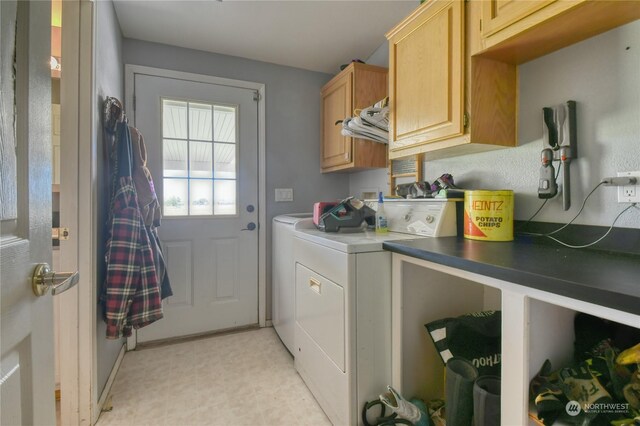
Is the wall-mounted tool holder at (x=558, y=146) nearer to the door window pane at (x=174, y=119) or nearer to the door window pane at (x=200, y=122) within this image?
the door window pane at (x=200, y=122)

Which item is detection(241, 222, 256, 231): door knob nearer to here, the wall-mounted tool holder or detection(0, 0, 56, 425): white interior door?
detection(0, 0, 56, 425): white interior door

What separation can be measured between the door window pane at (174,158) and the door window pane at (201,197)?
121 mm

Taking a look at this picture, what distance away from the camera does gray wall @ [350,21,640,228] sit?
3.39 feet

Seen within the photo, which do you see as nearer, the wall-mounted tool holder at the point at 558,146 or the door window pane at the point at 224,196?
the wall-mounted tool holder at the point at 558,146

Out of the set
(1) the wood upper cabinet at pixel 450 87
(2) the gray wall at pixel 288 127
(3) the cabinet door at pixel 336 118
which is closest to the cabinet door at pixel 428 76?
(1) the wood upper cabinet at pixel 450 87

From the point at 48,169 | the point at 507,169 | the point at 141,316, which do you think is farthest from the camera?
the point at 141,316

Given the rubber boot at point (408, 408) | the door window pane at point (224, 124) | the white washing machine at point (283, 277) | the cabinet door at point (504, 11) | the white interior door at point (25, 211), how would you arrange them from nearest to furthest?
1. the white interior door at point (25, 211)
2. the cabinet door at point (504, 11)
3. the rubber boot at point (408, 408)
4. the white washing machine at point (283, 277)
5. the door window pane at point (224, 124)

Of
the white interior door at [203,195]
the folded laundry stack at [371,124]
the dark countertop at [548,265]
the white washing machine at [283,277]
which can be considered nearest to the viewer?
the dark countertop at [548,265]

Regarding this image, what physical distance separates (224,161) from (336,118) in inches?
39.2

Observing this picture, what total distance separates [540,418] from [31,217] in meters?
1.24

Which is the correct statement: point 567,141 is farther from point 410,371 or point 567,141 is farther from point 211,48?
point 211,48

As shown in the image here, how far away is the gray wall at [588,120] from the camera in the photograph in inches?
40.6

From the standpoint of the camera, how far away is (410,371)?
1252 mm

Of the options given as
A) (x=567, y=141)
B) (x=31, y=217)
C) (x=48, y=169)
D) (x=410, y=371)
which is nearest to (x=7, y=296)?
(x=31, y=217)
